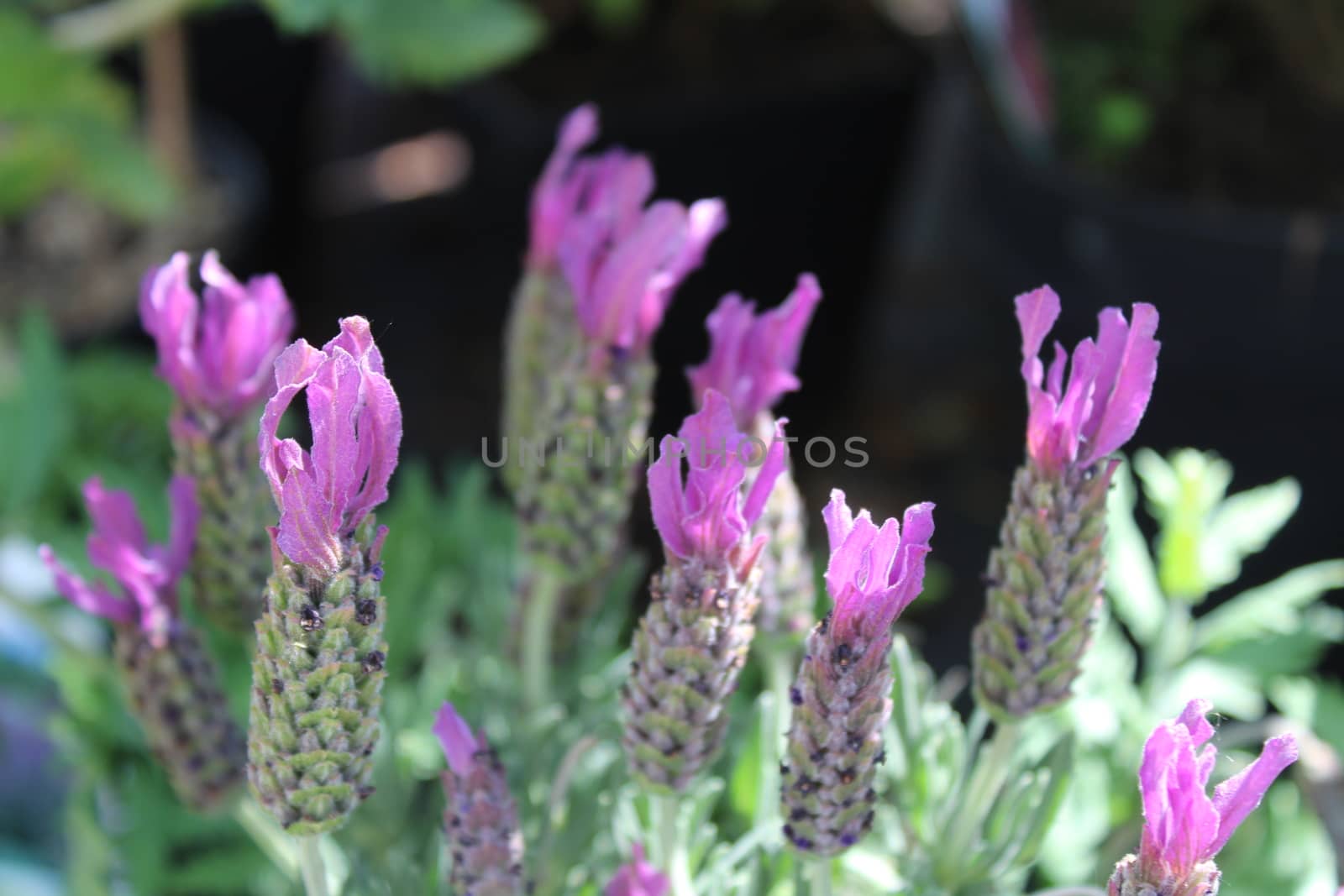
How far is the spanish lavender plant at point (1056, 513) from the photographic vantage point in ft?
2.38

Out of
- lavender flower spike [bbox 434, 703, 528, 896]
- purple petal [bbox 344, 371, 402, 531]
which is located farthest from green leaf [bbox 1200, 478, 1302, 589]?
purple petal [bbox 344, 371, 402, 531]

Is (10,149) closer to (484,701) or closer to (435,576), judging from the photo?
(435,576)

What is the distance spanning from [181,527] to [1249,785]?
2.07ft

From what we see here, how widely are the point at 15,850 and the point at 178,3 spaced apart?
A: 1.18 metres

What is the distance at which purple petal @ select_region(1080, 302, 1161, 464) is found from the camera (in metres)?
0.71

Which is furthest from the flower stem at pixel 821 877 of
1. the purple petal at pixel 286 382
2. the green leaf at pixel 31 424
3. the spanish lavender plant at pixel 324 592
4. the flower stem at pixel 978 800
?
the green leaf at pixel 31 424

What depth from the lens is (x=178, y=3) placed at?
2.06 metres

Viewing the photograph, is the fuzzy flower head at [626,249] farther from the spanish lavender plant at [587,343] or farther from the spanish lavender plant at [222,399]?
the spanish lavender plant at [222,399]

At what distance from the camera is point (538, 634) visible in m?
1.07

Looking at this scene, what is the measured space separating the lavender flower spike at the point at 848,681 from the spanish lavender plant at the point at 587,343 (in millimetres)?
236

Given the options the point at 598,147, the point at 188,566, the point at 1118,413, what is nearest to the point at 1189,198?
the point at 598,147

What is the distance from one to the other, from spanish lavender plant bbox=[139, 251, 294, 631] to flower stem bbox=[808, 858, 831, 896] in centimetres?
41

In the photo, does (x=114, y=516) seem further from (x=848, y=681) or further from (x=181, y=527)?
(x=848, y=681)

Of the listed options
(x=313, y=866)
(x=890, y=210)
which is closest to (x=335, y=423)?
(x=313, y=866)
